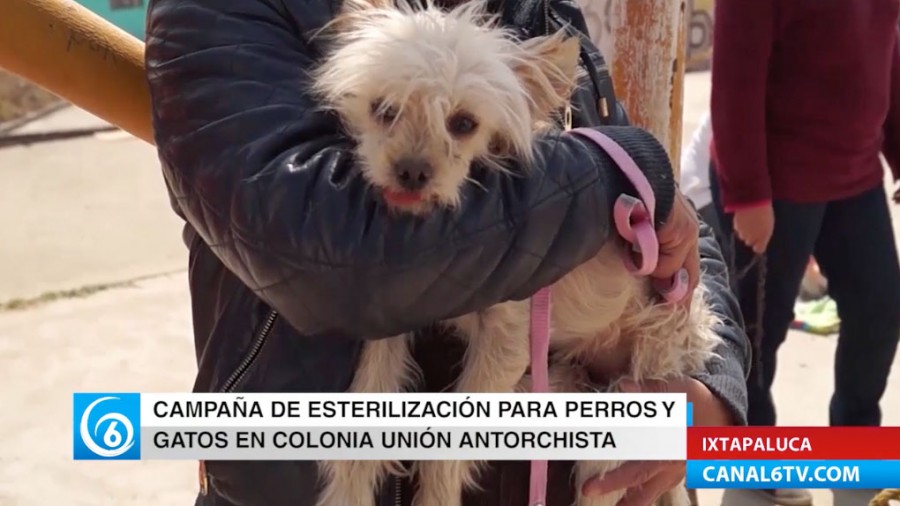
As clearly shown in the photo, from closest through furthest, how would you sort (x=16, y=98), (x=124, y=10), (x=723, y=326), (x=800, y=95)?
(x=723, y=326) < (x=800, y=95) < (x=16, y=98) < (x=124, y=10)

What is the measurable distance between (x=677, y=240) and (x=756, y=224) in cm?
169

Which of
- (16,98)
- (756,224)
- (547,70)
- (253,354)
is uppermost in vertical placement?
(547,70)

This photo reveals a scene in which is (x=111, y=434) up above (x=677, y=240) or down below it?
below

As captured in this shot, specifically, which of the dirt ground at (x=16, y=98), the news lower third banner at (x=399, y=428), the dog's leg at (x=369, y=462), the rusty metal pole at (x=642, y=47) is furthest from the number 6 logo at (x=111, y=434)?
the dirt ground at (x=16, y=98)

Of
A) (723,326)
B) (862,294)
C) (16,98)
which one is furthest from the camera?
(16,98)

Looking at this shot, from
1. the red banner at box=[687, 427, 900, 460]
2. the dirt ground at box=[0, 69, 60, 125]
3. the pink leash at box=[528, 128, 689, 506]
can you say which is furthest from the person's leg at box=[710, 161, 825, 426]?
the dirt ground at box=[0, 69, 60, 125]

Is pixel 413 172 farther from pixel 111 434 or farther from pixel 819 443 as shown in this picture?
pixel 819 443

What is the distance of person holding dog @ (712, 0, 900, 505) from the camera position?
9.04 feet

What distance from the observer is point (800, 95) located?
9.30 ft

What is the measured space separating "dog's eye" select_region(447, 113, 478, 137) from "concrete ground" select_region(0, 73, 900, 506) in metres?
2.27

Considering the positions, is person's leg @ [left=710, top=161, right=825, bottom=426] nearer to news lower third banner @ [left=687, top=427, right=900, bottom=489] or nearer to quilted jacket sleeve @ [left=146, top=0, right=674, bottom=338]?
news lower third banner @ [left=687, top=427, right=900, bottom=489]

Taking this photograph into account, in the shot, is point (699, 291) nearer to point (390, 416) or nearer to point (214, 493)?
point (390, 416)

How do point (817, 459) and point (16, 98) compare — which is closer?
point (817, 459)

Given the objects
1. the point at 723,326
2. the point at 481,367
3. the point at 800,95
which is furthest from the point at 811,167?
the point at 481,367
